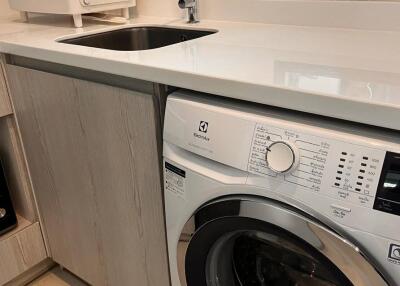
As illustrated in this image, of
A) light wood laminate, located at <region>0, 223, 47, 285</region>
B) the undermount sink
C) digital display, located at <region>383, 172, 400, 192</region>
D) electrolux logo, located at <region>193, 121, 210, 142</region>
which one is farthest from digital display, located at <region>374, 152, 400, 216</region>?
light wood laminate, located at <region>0, 223, 47, 285</region>

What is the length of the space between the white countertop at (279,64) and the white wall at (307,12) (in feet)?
0.10

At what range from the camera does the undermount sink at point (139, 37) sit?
132 cm

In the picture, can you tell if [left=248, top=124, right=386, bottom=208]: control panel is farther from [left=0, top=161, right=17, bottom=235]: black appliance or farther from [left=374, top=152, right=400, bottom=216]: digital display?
[left=0, top=161, right=17, bottom=235]: black appliance

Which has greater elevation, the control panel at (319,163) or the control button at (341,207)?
the control panel at (319,163)

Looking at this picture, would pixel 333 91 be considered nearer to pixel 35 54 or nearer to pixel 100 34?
pixel 35 54

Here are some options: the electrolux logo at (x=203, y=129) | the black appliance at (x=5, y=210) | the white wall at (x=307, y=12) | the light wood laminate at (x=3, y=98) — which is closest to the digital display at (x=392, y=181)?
the electrolux logo at (x=203, y=129)

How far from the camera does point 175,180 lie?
850 millimetres

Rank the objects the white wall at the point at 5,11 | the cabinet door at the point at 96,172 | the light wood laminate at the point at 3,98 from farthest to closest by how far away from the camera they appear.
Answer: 1. the white wall at the point at 5,11
2. the light wood laminate at the point at 3,98
3. the cabinet door at the point at 96,172

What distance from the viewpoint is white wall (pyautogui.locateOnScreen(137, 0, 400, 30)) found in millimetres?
1057

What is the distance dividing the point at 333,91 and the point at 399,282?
1.02ft

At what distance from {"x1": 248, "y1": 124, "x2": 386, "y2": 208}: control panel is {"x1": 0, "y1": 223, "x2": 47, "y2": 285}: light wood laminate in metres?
1.08

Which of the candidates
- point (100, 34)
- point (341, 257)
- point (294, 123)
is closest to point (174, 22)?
point (100, 34)

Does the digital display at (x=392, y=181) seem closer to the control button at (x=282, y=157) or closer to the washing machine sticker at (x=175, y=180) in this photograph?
the control button at (x=282, y=157)

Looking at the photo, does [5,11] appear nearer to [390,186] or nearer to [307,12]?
[307,12]
